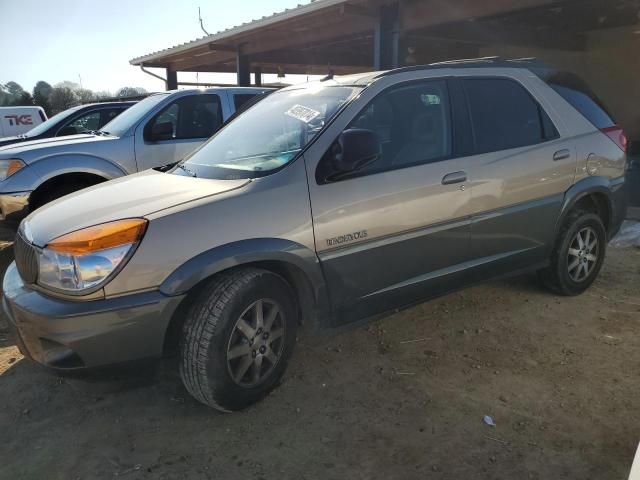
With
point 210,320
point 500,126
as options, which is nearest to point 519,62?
point 500,126

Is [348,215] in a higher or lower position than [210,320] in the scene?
higher

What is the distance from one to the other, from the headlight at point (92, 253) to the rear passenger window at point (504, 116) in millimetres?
2312

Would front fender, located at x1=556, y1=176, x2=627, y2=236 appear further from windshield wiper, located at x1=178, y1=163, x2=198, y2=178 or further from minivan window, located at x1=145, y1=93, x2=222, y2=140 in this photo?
minivan window, located at x1=145, y1=93, x2=222, y2=140

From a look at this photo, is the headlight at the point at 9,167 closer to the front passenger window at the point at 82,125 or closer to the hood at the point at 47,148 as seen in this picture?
the hood at the point at 47,148

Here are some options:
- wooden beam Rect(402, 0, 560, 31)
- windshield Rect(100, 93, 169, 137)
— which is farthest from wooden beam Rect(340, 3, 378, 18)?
windshield Rect(100, 93, 169, 137)

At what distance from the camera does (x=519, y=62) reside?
13.5 feet

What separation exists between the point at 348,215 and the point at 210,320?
3.14ft

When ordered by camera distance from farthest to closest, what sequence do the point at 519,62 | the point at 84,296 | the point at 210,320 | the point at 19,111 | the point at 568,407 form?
the point at 19,111 < the point at 519,62 < the point at 568,407 < the point at 210,320 < the point at 84,296

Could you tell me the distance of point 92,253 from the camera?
8.05 ft

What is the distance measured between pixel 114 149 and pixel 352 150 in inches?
157

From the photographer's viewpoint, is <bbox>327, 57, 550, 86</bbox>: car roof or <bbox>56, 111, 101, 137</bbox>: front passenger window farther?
<bbox>56, 111, 101, 137</bbox>: front passenger window

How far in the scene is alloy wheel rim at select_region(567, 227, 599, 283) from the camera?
4.30m

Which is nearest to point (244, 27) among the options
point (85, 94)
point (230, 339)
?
point (230, 339)

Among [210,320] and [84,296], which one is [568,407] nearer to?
[210,320]
